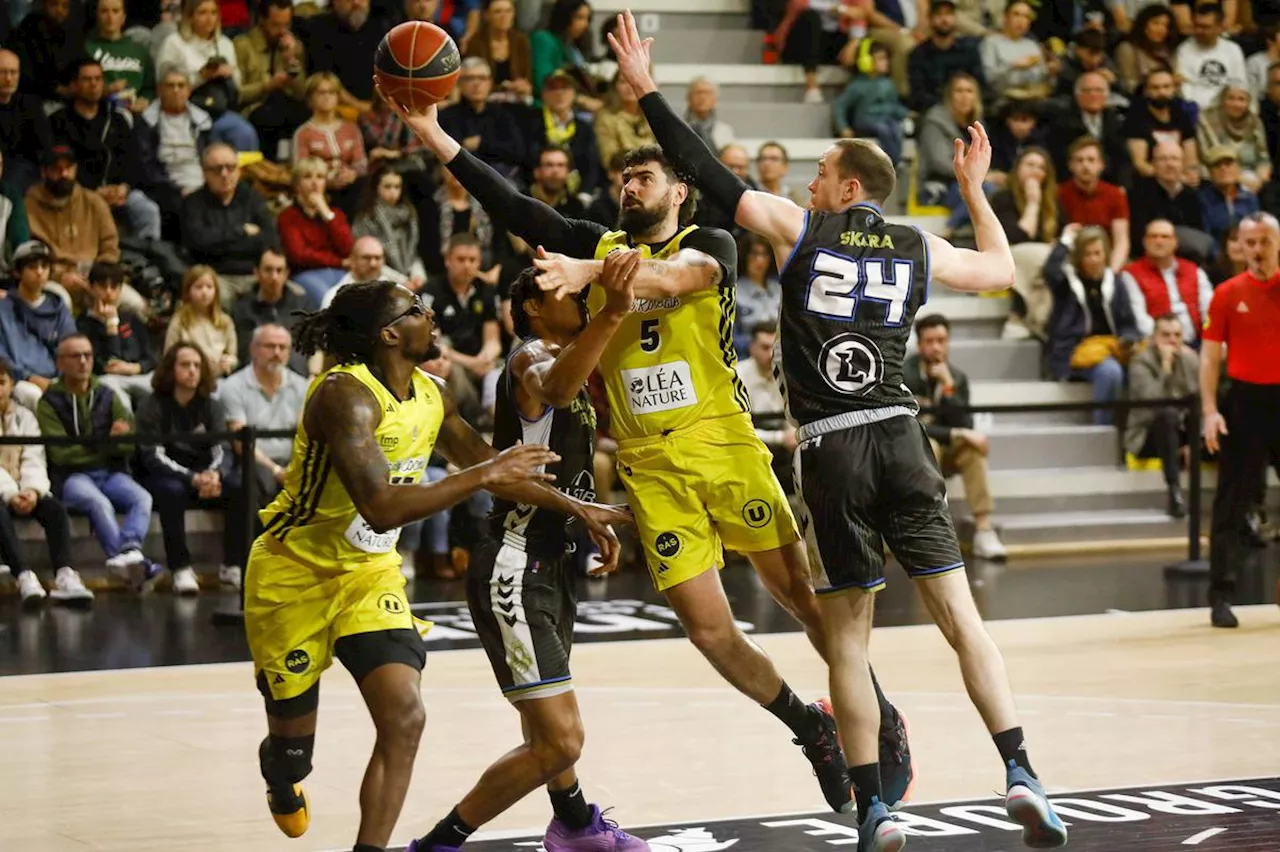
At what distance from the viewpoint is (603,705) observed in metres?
7.96

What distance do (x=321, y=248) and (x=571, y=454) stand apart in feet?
25.4

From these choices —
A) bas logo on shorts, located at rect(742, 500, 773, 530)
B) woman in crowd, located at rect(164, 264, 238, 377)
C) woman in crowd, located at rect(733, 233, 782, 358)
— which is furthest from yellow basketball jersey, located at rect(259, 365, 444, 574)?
woman in crowd, located at rect(733, 233, 782, 358)

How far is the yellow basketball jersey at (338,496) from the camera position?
5.23 m

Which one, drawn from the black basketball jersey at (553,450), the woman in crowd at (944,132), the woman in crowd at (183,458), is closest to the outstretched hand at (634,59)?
the black basketball jersey at (553,450)

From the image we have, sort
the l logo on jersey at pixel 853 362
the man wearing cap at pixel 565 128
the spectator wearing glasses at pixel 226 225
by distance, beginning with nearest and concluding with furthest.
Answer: the l logo on jersey at pixel 853 362, the spectator wearing glasses at pixel 226 225, the man wearing cap at pixel 565 128

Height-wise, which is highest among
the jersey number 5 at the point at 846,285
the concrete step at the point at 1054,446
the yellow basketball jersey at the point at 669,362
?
the jersey number 5 at the point at 846,285

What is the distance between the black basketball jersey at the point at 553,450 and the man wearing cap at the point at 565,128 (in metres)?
A: 8.53

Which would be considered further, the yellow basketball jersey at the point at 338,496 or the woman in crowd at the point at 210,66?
the woman in crowd at the point at 210,66

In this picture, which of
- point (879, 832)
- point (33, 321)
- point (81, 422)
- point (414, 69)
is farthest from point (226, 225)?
point (879, 832)

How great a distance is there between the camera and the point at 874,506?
5461 mm

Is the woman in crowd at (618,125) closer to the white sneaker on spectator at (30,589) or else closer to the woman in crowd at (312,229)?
the woman in crowd at (312,229)

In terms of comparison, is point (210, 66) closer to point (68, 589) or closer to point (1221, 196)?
point (68, 589)

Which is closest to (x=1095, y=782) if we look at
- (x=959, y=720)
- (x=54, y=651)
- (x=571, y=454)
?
(x=959, y=720)

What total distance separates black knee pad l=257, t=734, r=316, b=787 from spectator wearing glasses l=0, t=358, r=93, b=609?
5.68 meters
